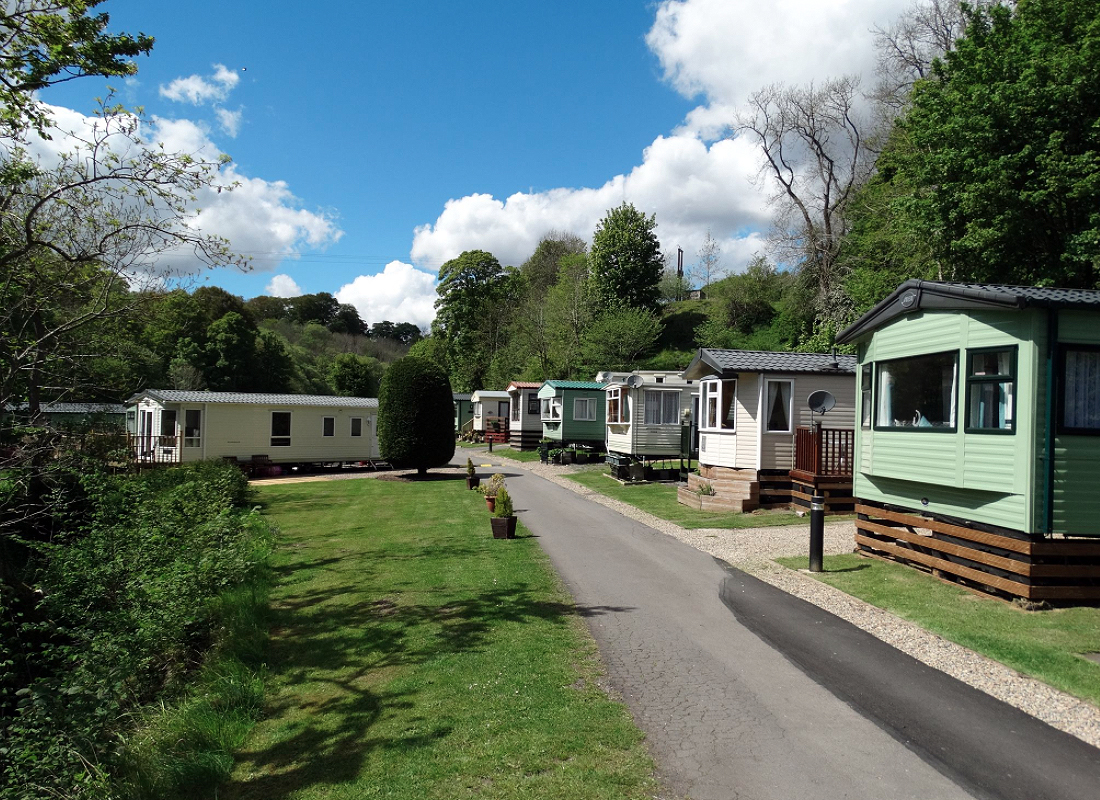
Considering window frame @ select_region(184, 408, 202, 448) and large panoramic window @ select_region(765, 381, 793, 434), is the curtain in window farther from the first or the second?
window frame @ select_region(184, 408, 202, 448)

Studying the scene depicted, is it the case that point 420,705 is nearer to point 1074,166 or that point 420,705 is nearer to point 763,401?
point 763,401

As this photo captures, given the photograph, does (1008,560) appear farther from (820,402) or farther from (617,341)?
(617,341)

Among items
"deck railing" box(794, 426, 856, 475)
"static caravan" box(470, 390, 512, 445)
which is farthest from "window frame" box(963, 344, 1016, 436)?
"static caravan" box(470, 390, 512, 445)

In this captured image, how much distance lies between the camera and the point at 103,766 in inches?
180

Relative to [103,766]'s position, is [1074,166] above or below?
above

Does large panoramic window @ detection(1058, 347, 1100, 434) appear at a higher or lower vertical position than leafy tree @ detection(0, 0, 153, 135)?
lower

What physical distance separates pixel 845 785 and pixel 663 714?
4.50ft

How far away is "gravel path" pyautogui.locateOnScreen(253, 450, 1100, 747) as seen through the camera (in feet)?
17.2

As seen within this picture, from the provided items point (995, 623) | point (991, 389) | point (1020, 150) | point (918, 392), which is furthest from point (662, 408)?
point (995, 623)

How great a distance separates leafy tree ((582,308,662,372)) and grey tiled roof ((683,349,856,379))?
23.6m

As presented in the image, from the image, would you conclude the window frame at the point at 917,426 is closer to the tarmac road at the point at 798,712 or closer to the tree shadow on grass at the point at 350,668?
the tarmac road at the point at 798,712

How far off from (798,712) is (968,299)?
5984 millimetres

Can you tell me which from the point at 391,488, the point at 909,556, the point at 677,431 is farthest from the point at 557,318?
the point at 909,556

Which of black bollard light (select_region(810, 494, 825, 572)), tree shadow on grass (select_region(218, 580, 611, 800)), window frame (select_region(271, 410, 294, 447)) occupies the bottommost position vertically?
tree shadow on grass (select_region(218, 580, 611, 800))
